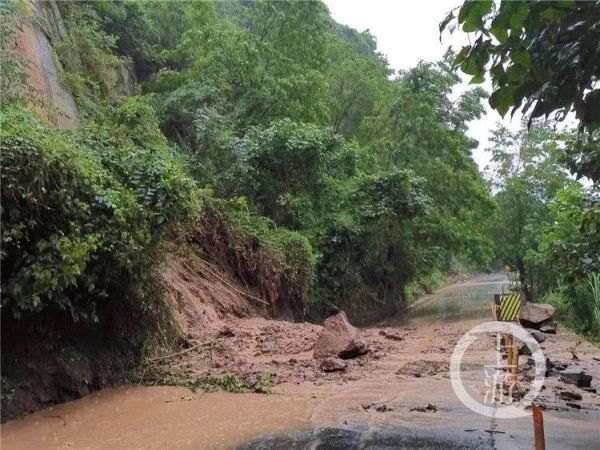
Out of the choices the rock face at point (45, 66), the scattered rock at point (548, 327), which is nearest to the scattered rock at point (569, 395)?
the scattered rock at point (548, 327)

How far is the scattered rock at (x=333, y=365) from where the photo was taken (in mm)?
8453

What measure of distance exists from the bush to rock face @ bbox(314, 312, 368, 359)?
320cm

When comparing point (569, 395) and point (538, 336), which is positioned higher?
point (538, 336)

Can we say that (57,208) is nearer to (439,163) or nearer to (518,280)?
(439,163)

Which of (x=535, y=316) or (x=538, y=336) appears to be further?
(x=535, y=316)

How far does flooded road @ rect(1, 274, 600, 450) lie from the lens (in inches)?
206

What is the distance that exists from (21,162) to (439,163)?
1973cm

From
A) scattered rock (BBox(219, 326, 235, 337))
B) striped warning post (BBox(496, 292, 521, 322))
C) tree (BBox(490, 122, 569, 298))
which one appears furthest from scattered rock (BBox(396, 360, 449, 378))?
tree (BBox(490, 122, 569, 298))

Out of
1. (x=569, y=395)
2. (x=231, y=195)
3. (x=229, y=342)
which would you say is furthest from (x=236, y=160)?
(x=569, y=395)

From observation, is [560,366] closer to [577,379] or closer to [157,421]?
[577,379]

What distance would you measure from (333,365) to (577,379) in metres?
3.45

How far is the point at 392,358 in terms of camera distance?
9.67 m

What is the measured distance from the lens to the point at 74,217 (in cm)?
677

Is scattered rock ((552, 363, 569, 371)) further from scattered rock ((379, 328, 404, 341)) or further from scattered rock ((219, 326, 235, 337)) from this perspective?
scattered rock ((219, 326, 235, 337))
